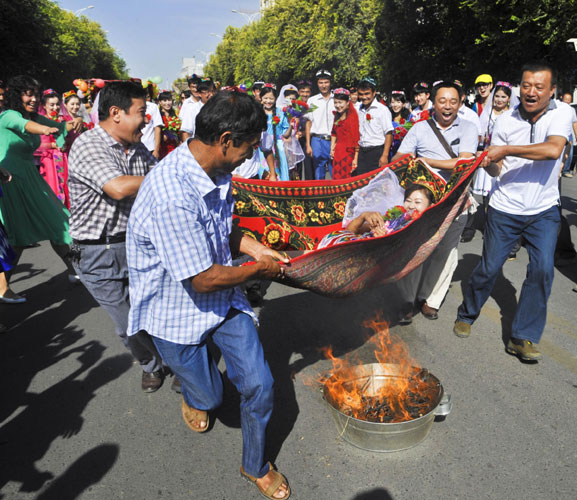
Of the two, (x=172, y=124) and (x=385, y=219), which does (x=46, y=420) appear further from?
(x=172, y=124)

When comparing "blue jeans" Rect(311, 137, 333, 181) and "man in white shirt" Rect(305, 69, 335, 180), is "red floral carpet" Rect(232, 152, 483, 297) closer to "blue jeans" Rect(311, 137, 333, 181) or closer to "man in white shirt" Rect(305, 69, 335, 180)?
"blue jeans" Rect(311, 137, 333, 181)

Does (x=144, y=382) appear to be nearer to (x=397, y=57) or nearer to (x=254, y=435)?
(x=254, y=435)

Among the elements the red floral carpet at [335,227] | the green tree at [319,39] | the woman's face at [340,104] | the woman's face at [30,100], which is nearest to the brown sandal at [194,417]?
the red floral carpet at [335,227]

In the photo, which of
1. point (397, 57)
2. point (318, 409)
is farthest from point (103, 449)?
point (397, 57)

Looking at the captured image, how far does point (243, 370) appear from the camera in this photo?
7.52ft

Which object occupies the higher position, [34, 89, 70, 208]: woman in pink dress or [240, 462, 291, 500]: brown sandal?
[34, 89, 70, 208]: woman in pink dress

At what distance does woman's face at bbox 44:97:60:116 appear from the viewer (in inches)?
266

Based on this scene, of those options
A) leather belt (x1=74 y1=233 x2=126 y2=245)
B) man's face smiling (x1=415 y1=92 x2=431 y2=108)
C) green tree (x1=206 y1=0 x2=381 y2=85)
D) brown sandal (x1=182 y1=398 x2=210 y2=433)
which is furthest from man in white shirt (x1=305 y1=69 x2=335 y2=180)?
green tree (x1=206 y1=0 x2=381 y2=85)

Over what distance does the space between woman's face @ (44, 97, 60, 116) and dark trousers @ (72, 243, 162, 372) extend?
4583 millimetres

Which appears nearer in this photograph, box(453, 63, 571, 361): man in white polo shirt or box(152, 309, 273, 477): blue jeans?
box(152, 309, 273, 477): blue jeans

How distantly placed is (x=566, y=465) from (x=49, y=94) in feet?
24.2

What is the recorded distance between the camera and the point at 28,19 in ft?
92.2

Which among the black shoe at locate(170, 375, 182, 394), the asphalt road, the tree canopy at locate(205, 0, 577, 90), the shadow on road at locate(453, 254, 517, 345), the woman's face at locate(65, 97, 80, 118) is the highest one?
the tree canopy at locate(205, 0, 577, 90)

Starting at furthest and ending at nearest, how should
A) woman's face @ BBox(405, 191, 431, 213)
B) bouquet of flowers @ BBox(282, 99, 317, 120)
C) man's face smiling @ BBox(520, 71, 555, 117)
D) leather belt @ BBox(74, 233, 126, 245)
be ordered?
1. bouquet of flowers @ BBox(282, 99, 317, 120)
2. woman's face @ BBox(405, 191, 431, 213)
3. man's face smiling @ BBox(520, 71, 555, 117)
4. leather belt @ BBox(74, 233, 126, 245)
